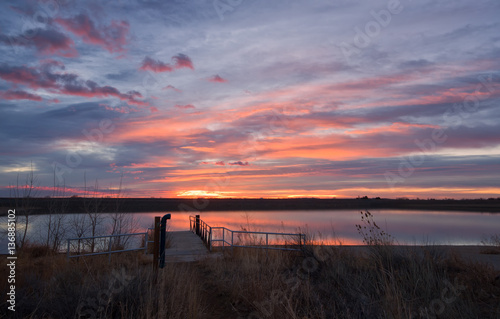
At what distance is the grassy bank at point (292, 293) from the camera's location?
549cm

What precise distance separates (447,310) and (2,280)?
8.53 m

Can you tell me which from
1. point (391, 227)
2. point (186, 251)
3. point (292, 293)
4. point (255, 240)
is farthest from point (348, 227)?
point (292, 293)

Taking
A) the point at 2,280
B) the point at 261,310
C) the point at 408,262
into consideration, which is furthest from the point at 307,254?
the point at 2,280

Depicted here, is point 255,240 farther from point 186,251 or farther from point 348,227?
point 348,227

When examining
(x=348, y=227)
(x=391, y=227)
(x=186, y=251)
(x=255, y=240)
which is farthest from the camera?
(x=348, y=227)

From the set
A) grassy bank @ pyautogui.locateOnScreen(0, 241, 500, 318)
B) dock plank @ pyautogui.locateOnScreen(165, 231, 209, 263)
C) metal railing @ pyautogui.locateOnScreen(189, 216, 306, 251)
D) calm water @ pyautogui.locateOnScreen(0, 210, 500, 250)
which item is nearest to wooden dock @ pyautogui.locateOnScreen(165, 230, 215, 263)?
dock plank @ pyautogui.locateOnScreen(165, 231, 209, 263)

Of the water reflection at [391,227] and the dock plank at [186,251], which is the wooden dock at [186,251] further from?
the water reflection at [391,227]

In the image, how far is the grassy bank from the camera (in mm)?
5491

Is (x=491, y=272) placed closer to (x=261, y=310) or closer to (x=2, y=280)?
(x=261, y=310)

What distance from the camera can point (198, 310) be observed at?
20.6 feet

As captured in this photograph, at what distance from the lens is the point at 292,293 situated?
20.6ft

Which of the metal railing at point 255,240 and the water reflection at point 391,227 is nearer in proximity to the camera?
the metal railing at point 255,240

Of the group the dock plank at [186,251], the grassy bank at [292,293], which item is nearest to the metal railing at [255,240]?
the dock plank at [186,251]

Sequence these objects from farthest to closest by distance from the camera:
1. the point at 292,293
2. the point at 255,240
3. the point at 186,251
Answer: the point at 255,240 → the point at 186,251 → the point at 292,293
